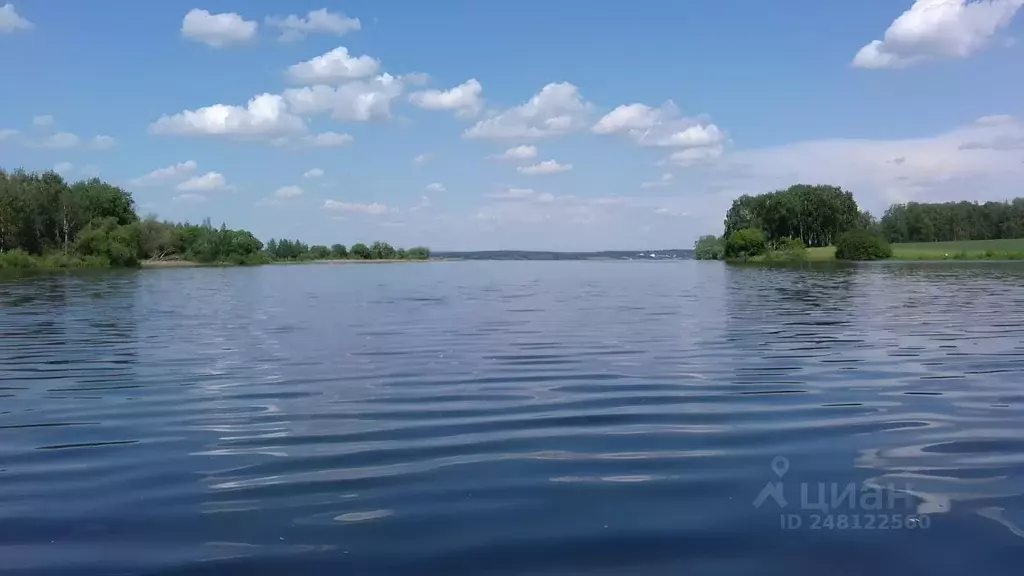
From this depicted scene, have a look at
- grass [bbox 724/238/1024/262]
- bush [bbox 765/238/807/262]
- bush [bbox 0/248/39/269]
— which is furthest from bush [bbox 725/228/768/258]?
bush [bbox 0/248/39/269]

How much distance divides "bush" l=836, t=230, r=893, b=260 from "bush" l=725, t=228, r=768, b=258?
60.7 ft

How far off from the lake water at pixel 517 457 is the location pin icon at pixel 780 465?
0.04 metres

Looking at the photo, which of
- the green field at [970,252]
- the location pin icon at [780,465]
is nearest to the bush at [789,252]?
the green field at [970,252]

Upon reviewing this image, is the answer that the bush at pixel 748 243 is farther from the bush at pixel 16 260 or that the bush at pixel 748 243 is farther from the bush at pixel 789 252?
the bush at pixel 16 260

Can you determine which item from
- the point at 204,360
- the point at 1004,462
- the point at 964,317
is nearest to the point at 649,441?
the point at 1004,462

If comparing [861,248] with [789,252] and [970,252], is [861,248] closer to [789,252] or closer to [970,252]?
[789,252]

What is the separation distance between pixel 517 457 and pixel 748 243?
6086 inches

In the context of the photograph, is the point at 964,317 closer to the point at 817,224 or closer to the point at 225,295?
the point at 225,295

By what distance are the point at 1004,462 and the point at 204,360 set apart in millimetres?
15300

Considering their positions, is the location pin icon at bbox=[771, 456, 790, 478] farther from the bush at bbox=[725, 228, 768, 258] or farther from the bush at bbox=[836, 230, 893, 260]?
the bush at bbox=[725, 228, 768, 258]

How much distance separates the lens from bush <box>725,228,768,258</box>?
155750 millimetres

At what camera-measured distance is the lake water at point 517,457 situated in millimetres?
6430

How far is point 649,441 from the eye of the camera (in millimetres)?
9969

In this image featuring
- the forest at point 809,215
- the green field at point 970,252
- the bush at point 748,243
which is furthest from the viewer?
Result: the forest at point 809,215
